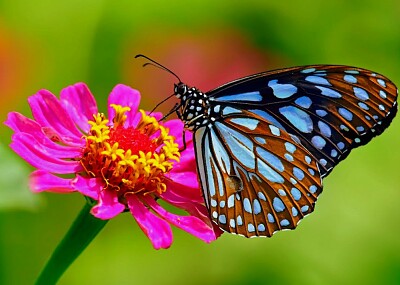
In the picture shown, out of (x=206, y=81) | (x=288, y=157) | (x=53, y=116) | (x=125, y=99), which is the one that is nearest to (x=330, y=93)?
(x=288, y=157)

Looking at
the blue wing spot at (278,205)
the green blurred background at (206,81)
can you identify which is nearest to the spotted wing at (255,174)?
the blue wing spot at (278,205)

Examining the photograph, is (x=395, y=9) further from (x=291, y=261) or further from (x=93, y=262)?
(x=93, y=262)

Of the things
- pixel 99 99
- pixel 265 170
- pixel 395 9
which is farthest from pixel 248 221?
pixel 395 9

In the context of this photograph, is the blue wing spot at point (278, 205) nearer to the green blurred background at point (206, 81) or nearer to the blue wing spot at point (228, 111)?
the blue wing spot at point (228, 111)

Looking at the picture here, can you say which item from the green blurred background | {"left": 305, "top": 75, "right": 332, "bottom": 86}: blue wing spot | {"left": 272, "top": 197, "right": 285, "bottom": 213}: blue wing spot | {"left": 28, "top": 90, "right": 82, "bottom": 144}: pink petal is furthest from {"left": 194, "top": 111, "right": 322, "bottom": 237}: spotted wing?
the green blurred background

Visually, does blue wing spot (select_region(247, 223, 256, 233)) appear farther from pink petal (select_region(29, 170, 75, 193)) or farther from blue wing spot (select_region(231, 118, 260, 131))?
pink petal (select_region(29, 170, 75, 193))
